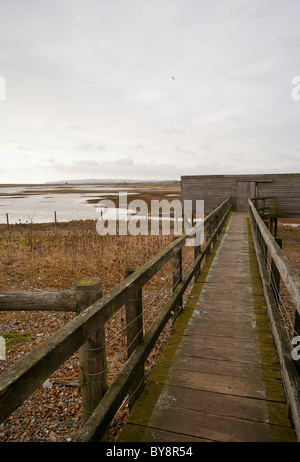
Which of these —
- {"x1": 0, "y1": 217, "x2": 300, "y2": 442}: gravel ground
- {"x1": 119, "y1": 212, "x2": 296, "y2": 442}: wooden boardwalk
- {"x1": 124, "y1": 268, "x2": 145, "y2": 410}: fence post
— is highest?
{"x1": 124, "y1": 268, "x2": 145, "y2": 410}: fence post

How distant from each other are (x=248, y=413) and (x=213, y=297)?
2950 millimetres

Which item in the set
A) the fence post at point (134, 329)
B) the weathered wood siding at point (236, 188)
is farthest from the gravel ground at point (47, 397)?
the weathered wood siding at point (236, 188)

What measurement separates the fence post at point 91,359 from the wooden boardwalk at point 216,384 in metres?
0.51

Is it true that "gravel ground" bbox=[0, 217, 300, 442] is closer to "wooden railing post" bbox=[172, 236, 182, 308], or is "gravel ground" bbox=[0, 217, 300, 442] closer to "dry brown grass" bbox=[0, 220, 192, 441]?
"dry brown grass" bbox=[0, 220, 192, 441]

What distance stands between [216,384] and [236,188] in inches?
921

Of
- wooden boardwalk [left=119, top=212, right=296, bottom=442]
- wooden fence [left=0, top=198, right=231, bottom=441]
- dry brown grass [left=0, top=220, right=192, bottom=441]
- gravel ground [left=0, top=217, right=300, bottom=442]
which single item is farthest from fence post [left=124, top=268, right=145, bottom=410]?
dry brown grass [left=0, top=220, right=192, bottom=441]

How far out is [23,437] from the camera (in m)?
3.74

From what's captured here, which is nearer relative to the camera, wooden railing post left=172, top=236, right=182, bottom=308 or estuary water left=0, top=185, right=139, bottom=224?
wooden railing post left=172, top=236, right=182, bottom=308

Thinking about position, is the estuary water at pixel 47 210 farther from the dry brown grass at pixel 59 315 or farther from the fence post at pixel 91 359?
the fence post at pixel 91 359

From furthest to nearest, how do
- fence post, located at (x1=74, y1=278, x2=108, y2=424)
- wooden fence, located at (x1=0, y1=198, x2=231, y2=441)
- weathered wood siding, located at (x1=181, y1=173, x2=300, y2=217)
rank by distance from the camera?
weathered wood siding, located at (x1=181, y1=173, x2=300, y2=217) → fence post, located at (x1=74, y1=278, x2=108, y2=424) → wooden fence, located at (x1=0, y1=198, x2=231, y2=441)

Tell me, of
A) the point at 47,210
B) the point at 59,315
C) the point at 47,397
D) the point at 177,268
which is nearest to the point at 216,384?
the point at 177,268

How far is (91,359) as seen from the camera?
6.74ft

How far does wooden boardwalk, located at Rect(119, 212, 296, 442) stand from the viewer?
237 centimetres

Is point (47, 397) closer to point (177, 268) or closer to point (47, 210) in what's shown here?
point (177, 268)
